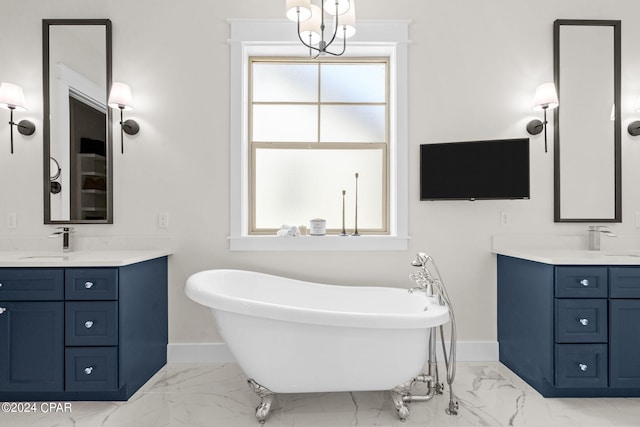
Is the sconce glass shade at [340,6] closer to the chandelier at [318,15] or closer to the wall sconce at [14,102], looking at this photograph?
the chandelier at [318,15]

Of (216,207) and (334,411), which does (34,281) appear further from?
(334,411)

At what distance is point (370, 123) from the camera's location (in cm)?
290

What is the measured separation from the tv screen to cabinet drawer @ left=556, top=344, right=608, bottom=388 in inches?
39.3

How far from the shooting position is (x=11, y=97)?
2.52 meters

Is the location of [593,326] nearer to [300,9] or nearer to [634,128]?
[634,128]

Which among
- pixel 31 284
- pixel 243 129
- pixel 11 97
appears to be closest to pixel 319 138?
pixel 243 129

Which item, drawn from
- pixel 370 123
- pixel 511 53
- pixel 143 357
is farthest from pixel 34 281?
pixel 511 53

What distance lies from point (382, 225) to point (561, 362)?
143 centimetres

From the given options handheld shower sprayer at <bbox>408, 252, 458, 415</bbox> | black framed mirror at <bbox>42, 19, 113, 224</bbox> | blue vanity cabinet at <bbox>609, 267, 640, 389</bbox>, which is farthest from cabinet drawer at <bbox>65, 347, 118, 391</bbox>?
blue vanity cabinet at <bbox>609, 267, 640, 389</bbox>

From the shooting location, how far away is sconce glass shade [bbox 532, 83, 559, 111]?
98.9 inches

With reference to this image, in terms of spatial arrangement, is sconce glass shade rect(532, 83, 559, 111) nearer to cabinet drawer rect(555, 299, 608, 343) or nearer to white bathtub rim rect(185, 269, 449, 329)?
cabinet drawer rect(555, 299, 608, 343)

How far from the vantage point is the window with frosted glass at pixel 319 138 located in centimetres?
288

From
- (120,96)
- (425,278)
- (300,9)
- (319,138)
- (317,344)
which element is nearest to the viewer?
(300,9)

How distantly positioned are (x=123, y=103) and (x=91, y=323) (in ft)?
4.87
